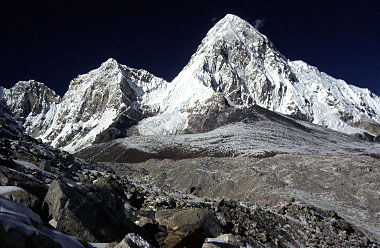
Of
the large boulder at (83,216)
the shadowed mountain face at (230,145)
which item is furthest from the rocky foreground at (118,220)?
the shadowed mountain face at (230,145)

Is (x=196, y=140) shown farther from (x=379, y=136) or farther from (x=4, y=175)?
(x=379, y=136)

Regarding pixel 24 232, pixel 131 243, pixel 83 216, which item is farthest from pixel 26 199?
pixel 131 243

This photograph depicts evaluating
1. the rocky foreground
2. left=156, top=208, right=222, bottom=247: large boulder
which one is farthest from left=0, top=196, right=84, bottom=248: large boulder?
left=156, top=208, right=222, bottom=247: large boulder

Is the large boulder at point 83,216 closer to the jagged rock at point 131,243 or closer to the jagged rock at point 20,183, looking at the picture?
the jagged rock at point 20,183

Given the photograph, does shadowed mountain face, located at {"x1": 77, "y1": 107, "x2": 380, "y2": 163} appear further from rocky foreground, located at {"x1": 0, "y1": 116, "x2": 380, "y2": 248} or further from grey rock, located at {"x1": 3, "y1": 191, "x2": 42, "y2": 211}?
grey rock, located at {"x1": 3, "y1": 191, "x2": 42, "y2": 211}

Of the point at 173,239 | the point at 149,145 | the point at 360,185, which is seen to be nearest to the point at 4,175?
the point at 173,239

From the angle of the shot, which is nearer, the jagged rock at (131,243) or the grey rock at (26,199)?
the jagged rock at (131,243)

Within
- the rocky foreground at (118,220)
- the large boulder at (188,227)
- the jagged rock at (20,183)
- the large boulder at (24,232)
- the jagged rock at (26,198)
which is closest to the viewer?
the large boulder at (24,232)
